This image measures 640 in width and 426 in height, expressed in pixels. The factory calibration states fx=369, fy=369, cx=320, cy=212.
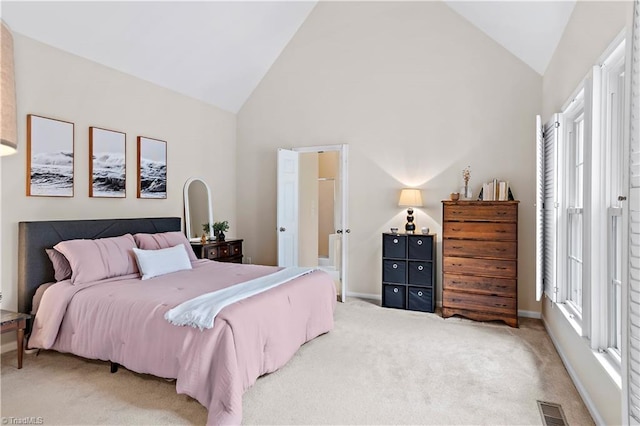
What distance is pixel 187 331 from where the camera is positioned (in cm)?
236

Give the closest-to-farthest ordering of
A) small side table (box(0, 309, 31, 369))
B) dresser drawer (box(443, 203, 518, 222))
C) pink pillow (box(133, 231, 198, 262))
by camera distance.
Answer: small side table (box(0, 309, 31, 369)), pink pillow (box(133, 231, 198, 262)), dresser drawer (box(443, 203, 518, 222))

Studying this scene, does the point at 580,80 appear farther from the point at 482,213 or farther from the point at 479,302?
the point at 479,302

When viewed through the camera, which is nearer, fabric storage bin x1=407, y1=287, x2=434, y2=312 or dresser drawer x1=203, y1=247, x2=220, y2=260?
fabric storage bin x1=407, y1=287, x2=434, y2=312

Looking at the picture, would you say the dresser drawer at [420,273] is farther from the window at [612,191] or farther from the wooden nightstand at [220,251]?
the wooden nightstand at [220,251]

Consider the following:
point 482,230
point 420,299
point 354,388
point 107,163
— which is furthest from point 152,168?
point 482,230

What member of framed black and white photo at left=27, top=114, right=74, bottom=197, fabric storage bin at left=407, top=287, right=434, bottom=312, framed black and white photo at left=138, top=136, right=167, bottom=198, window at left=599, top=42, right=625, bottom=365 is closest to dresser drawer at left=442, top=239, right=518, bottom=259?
fabric storage bin at left=407, top=287, right=434, bottom=312

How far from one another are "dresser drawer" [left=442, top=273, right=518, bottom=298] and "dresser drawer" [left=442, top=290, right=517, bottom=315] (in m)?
0.05

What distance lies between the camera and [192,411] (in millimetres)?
2326

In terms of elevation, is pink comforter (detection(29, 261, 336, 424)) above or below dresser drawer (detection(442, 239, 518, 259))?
below

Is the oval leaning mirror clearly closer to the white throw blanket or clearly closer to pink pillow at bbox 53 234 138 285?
pink pillow at bbox 53 234 138 285

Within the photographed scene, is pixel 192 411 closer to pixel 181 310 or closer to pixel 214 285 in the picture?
pixel 181 310

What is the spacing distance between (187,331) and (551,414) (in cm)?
236

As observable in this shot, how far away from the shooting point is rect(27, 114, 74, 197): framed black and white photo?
333 centimetres

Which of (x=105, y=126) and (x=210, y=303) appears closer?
(x=210, y=303)
